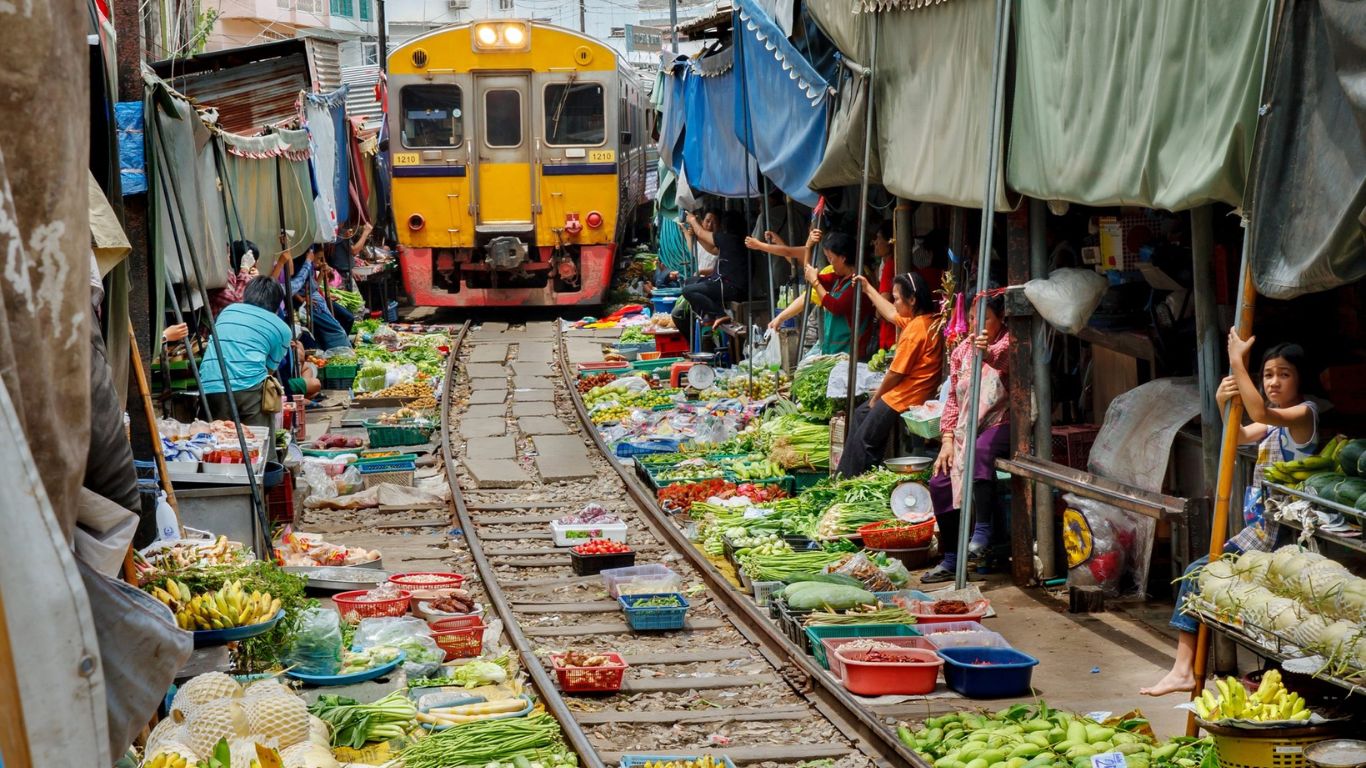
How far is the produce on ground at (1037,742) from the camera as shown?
5.68m

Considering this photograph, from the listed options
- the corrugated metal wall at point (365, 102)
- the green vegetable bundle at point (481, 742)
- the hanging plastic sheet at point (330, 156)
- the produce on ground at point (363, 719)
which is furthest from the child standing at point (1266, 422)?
the corrugated metal wall at point (365, 102)

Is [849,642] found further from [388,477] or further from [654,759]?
[388,477]

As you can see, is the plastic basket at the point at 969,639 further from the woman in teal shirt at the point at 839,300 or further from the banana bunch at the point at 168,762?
the woman in teal shirt at the point at 839,300

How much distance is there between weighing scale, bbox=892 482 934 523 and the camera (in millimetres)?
9626

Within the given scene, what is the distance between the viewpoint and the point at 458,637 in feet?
25.9

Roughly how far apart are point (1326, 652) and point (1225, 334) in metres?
2.91

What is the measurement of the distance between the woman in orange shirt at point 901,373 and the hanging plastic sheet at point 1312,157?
4.49m

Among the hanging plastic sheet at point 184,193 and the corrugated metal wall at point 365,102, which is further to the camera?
the corrugated metal wall at point 365,102

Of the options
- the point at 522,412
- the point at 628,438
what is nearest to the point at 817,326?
the point at 628,438

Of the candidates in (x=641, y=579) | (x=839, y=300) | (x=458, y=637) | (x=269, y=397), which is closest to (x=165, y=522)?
(x=458, y=637)

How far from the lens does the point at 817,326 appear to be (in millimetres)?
14102

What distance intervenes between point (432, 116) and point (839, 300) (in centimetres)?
1035

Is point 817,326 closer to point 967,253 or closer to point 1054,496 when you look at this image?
point 967,253

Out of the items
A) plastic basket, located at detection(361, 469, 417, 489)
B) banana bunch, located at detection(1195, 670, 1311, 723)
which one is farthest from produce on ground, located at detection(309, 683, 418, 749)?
plastic basket, located at detection(361, 469, 417, 489)
